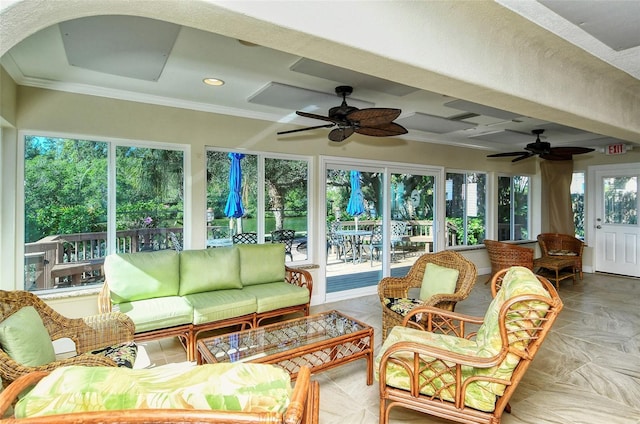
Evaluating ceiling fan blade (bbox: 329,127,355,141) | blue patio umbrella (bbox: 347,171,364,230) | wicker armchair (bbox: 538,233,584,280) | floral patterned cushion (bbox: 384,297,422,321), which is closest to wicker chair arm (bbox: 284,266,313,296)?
floral patterned cushion (bbox: 384,297,422,321)

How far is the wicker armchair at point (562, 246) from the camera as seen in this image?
6184mm

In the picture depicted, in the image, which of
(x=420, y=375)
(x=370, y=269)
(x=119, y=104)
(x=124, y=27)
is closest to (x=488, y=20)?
(x=420, y=375)

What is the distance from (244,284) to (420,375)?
242cm

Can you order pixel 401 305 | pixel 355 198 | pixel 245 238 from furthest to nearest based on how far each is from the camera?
pixel 355 198 → pixel 245 238 → pixel 401 305

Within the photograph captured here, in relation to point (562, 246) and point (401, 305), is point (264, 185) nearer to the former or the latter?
point (401, 305)

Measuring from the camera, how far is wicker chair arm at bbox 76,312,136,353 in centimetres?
240

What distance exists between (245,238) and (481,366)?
10.8 ft

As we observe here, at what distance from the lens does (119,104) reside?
11.6 ft

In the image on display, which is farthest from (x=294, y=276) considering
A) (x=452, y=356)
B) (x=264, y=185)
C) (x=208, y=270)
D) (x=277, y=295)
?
(x=452, y=356)

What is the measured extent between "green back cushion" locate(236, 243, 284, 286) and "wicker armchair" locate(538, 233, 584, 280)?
540 cm

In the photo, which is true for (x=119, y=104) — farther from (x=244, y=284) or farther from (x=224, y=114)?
(x=244, y=284)

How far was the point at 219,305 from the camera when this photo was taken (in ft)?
10.4

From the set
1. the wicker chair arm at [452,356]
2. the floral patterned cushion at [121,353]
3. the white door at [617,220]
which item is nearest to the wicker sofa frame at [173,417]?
the wicker chair arm at [452,356]

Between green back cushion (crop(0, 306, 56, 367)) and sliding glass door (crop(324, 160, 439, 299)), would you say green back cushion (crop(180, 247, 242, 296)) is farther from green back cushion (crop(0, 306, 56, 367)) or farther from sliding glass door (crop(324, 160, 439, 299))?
sliding glass door (crop(324, 160, 439, 299))
